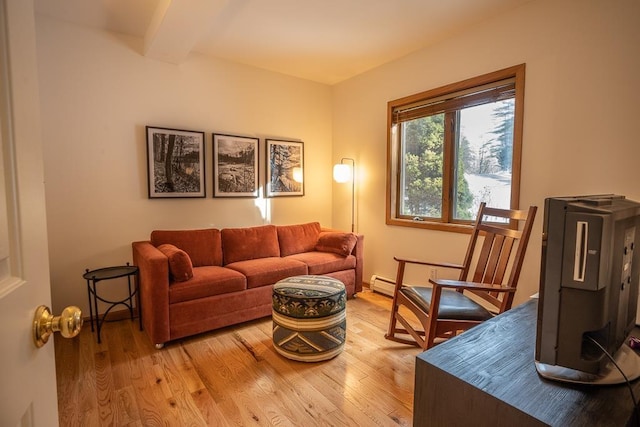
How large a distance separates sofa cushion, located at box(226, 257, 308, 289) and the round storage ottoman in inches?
21.0

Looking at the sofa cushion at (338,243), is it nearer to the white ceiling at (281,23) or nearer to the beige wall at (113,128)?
the beige wall at (113,128)

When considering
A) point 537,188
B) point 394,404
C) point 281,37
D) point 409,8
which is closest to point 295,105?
point 281,37

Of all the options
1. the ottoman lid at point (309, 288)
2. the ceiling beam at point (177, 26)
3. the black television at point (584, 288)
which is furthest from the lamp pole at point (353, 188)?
the black television at point (584, 288)

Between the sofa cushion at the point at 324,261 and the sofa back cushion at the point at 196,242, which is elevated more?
the sofa back cushion at the point at 196,242

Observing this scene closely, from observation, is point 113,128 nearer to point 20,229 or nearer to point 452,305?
point 20,229

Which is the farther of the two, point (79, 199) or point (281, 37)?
point (281, 37)

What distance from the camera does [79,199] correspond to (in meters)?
2.72

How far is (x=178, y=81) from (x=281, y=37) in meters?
→ 1.12

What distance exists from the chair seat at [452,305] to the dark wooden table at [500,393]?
3.05 feet

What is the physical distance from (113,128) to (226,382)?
240cm

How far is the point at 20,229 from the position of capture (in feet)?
1.77

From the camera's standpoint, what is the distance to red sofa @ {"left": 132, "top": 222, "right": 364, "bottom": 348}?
7.71 feet

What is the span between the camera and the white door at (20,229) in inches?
19.2

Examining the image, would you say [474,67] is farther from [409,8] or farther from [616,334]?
[616,334]
